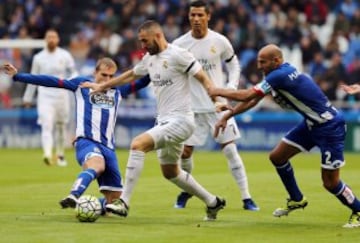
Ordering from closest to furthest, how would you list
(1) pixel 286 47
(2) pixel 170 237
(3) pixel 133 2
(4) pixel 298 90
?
(2) pixel 170 237
(4) pixel 298 90
(1) pixel 286 47
(3) pixel 133 2

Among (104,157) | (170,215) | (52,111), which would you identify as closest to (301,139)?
(170,215)

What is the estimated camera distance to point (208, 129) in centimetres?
1368

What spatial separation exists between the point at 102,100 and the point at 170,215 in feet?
5.36

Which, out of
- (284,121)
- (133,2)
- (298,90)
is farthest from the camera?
(133,2)

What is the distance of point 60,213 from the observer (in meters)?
12.1

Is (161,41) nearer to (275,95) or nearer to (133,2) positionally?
(275,95)

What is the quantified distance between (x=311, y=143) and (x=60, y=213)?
3.13m

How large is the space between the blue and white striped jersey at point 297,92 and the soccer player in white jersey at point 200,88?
229 centimetres

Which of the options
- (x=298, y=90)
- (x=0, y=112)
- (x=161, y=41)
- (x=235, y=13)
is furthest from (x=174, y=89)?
(x=235, y=13)

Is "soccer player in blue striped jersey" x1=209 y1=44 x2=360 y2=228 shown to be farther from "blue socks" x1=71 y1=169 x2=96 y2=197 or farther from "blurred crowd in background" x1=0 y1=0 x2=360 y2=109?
"blurred crowd in background" x1=0 y1=0 x2=360 y2=109

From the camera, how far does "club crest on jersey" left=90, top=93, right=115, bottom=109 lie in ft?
40.5

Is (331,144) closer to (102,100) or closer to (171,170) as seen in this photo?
(171,170)

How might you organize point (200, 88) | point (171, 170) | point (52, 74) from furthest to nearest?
1. point (52, 74)
2. point (200, 88)
3. point (171, 170)

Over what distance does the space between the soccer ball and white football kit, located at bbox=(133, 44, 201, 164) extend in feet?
3.06
